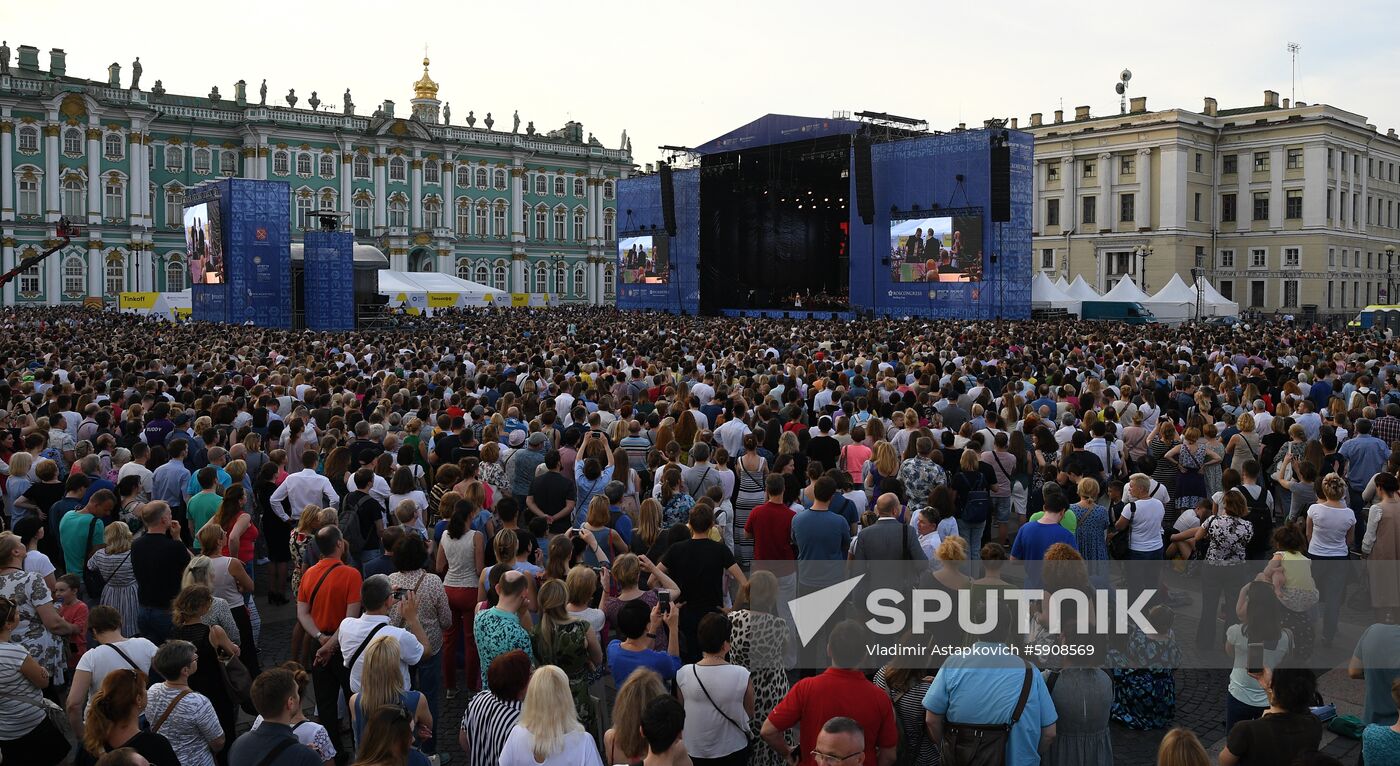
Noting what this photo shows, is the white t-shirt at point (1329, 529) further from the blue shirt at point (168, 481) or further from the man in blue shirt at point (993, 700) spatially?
the blue shirt at point (168, 481)

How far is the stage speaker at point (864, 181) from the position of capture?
128 feet

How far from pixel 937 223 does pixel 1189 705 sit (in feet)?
109

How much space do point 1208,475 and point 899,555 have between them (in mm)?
4901

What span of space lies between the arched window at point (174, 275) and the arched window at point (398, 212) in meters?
12.6

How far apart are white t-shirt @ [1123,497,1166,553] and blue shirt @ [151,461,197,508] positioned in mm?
7563

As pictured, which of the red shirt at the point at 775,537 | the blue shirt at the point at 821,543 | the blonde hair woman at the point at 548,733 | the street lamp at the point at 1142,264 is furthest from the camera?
the street lamp at the point at 1142,264

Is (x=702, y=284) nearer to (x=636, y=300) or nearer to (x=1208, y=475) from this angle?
(x=636, y=300)

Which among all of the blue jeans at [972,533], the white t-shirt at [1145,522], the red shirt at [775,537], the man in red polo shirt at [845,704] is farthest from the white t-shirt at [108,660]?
the white t-shirt at [1145,522]

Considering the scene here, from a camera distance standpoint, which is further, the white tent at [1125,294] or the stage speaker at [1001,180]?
the white tent at [1125,294]

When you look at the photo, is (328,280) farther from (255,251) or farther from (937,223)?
(937,223)

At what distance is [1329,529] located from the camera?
25.0 feet

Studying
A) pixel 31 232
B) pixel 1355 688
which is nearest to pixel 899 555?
pixel 1355 688

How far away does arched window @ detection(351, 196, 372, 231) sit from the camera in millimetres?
67062

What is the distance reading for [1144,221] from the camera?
65312 mm
